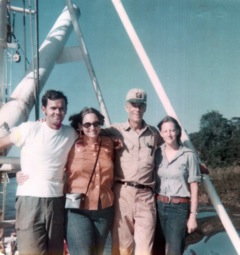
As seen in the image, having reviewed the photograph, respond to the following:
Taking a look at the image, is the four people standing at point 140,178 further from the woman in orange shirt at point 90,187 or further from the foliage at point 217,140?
the foliage at point 217,140

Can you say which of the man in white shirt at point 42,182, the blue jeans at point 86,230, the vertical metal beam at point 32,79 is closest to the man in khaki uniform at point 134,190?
the blue jeans at point 86,230

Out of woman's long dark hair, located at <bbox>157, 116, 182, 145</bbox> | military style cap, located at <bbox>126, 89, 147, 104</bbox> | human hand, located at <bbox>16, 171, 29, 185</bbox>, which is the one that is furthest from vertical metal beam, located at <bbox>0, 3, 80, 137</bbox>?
woman's long dark hair, located at <bbox>157, 116, 182, 145</bbox>

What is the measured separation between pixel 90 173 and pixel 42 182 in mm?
375

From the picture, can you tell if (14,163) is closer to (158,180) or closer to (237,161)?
(158,180)

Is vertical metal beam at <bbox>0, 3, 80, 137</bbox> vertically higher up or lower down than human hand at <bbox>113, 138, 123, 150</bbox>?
higher up

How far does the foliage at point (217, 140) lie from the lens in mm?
49000

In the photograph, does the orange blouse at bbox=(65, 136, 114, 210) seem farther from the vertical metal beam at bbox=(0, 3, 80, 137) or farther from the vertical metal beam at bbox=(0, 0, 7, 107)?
the vertical metal beam at bbox=(0, 0, 7, 107)

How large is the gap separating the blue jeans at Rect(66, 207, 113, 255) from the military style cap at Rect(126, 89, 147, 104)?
36.9 inches

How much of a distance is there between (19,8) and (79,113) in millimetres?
3858

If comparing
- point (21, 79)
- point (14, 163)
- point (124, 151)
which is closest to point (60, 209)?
point (14, 163)

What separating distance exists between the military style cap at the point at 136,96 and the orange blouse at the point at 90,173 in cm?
48

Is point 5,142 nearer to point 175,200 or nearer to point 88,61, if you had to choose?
point 175,200

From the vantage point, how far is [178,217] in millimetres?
3475

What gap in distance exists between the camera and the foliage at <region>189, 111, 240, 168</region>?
49000mm
